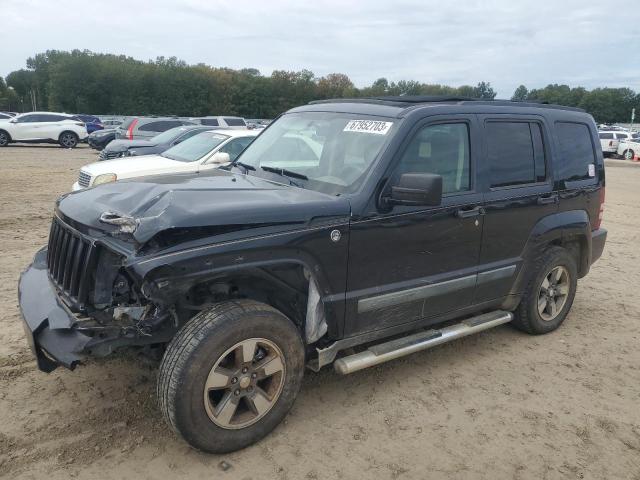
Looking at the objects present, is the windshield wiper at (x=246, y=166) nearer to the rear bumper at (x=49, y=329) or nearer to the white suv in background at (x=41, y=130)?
the rear bumper at (x=49, y=329)

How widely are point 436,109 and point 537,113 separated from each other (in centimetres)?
132

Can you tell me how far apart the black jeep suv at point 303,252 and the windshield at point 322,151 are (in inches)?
0.6

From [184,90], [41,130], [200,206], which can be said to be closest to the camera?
[200,206]

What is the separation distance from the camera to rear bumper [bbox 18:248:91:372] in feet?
9.43

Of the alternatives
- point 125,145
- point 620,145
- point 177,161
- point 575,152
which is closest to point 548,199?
point 575,152

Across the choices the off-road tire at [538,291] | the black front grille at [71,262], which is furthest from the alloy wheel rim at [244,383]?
the off-road tire at [538,291]

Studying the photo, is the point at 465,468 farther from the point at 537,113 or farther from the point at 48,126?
the point at 48,126

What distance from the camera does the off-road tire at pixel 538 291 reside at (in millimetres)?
4750

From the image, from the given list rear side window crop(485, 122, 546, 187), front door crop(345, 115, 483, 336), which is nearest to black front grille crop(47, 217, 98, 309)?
front door crop(345, 115, 483, 336)

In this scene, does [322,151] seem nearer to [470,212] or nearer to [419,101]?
[419,101]

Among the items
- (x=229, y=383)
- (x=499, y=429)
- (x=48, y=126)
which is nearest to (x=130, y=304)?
(x=229, y=383)

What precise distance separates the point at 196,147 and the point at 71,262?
7068 millimetres

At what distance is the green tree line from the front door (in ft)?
175

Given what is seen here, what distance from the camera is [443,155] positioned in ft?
13.0
